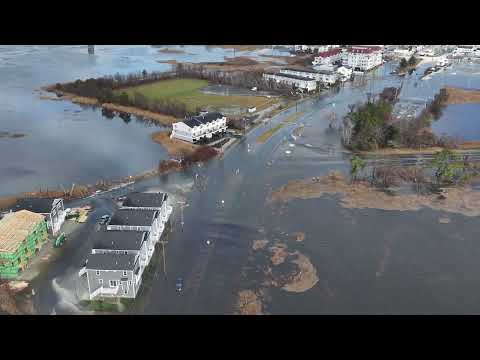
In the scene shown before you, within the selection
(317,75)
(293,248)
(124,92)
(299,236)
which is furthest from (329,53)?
(293,248)

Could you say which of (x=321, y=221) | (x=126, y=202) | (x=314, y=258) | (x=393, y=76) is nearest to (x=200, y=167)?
(x=126, y=202)

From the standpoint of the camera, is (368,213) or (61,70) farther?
(61,70)

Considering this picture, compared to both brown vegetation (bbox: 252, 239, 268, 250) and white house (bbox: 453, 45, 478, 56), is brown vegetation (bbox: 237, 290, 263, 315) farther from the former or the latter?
white house (bbox: 453, 45, 478, 56)

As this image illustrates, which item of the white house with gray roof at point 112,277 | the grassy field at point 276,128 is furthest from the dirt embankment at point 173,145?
the white house with gray roof at point 112,277

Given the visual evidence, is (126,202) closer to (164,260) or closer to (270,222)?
(164,260)

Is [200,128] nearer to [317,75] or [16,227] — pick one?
[16,227]
